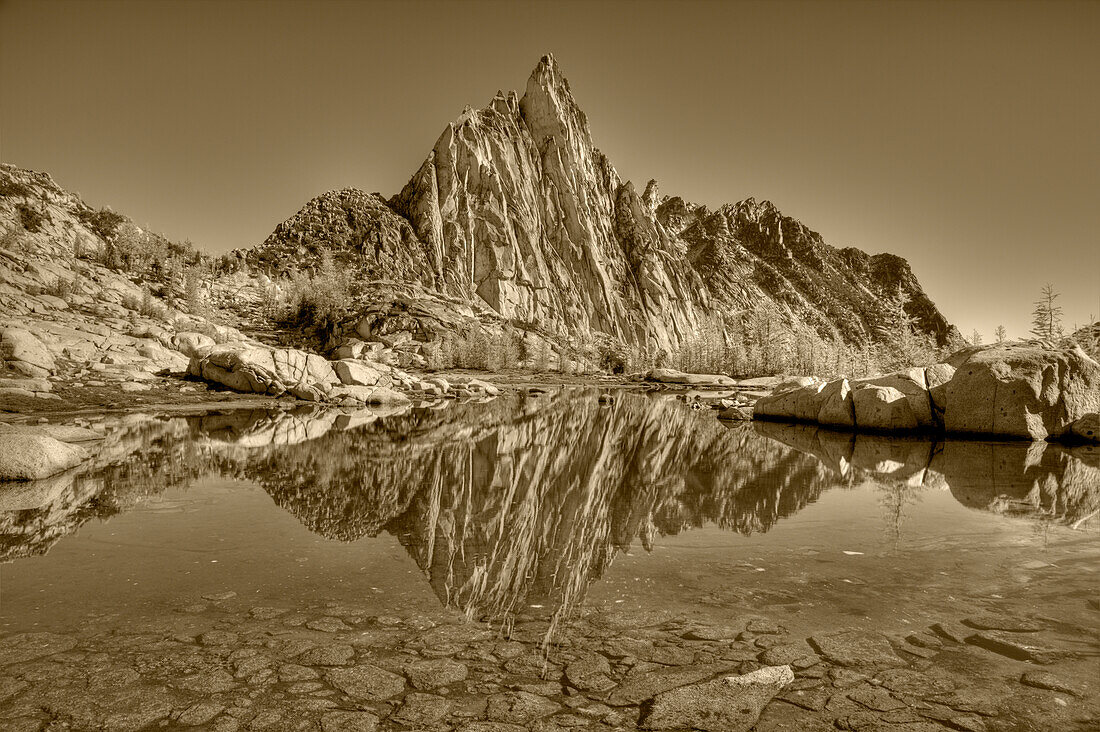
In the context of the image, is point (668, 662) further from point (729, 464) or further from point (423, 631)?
point (729, 464)

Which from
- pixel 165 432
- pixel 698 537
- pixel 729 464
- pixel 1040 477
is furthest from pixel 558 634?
pixel 165 432

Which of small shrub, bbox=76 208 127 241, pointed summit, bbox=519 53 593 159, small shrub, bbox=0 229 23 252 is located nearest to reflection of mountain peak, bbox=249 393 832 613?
small shrub, bbox=0 229 23 252

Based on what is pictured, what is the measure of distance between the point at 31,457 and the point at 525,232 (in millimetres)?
155252

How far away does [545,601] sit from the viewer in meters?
6.75

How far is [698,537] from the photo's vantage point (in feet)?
31.1

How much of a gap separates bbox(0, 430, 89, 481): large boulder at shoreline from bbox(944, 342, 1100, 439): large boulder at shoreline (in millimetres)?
30046

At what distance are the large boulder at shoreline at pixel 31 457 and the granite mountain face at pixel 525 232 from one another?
409ft

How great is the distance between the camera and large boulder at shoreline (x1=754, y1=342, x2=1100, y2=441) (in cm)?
2220

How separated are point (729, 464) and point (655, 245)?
185937 millimetres

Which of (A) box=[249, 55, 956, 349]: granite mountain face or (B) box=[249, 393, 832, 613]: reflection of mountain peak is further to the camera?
(A) box=[249, 55, 956, 349]: granite mountain face

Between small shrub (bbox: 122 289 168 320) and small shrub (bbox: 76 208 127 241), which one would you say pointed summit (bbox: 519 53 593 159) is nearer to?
small shrub (bbox: 76 208 127 241)

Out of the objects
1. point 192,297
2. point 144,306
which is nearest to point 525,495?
point 144,306

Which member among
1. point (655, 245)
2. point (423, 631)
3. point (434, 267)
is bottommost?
point (423, 631)

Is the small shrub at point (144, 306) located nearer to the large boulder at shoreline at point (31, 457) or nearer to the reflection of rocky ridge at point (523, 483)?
the reflection of rocky ridge at point (523, 483)
